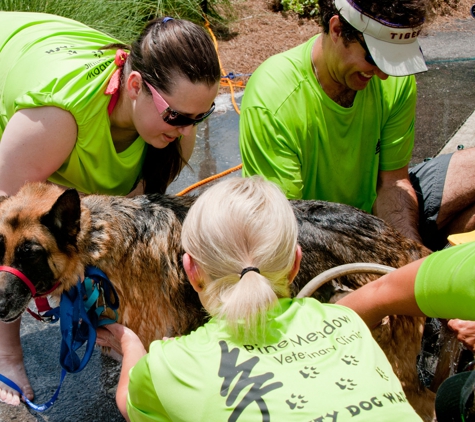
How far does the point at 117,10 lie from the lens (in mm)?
6770

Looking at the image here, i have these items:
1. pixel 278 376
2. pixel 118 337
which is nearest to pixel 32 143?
pixel 118 337

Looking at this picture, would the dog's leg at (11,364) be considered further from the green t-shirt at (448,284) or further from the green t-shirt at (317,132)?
the green t-shirt at (448,284)

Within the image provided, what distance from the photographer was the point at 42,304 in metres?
3.15

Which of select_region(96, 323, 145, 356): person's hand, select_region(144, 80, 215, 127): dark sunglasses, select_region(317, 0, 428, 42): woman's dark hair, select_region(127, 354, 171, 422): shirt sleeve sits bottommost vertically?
select_region(96, 323, 145, 356): person's hand

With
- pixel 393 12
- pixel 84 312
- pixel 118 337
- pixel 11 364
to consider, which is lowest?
pixel 11 364

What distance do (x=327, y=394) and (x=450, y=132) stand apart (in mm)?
4848

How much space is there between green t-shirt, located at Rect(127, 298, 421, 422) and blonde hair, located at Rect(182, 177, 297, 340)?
101mm

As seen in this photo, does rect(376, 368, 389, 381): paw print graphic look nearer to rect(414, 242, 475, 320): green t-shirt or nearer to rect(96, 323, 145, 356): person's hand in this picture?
rect(414, 242, 475, 320): green t-shirt

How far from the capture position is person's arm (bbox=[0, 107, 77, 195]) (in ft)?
10.2

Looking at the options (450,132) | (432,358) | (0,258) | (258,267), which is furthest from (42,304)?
(450,132)

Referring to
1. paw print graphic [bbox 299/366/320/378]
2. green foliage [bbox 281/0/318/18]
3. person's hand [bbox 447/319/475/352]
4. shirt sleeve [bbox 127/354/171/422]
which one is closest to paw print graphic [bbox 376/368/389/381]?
paw print graphic [bbox 299/366/320/378]

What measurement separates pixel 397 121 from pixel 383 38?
65 centimetres

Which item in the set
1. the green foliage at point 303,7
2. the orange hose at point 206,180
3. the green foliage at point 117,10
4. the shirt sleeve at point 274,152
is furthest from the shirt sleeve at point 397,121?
the green foliage at point 303,7

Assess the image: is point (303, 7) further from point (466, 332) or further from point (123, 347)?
point (123, 347)
